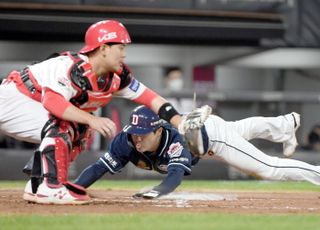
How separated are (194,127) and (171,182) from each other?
431 millimetres

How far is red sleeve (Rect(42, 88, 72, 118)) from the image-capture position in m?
5.44

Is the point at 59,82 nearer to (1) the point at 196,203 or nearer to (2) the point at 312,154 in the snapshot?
(1) the point at 196,203

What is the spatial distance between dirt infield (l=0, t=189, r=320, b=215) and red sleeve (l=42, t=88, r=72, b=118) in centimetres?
65

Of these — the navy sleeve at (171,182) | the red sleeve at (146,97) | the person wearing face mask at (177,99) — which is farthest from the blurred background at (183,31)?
the navy sleeve at (171,182)

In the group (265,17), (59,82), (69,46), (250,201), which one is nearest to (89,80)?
(59,82)

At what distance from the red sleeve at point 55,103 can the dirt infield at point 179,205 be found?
65cm

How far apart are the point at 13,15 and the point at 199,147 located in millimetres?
6570

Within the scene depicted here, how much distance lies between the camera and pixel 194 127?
5.82 meters

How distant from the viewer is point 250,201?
6332 millimetres

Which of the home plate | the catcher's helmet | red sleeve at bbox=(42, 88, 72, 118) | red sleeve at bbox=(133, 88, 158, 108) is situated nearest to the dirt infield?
the home plate

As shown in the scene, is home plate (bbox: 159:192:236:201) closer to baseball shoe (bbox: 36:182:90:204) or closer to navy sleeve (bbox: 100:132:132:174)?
navy sleeve (bbox: 100:132:132:174)

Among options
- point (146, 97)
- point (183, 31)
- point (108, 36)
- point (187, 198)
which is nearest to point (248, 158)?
point (187, 198)

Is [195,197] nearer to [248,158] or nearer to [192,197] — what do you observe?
[192,197]

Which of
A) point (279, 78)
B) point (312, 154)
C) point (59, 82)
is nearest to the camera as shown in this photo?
point (59, 82)
